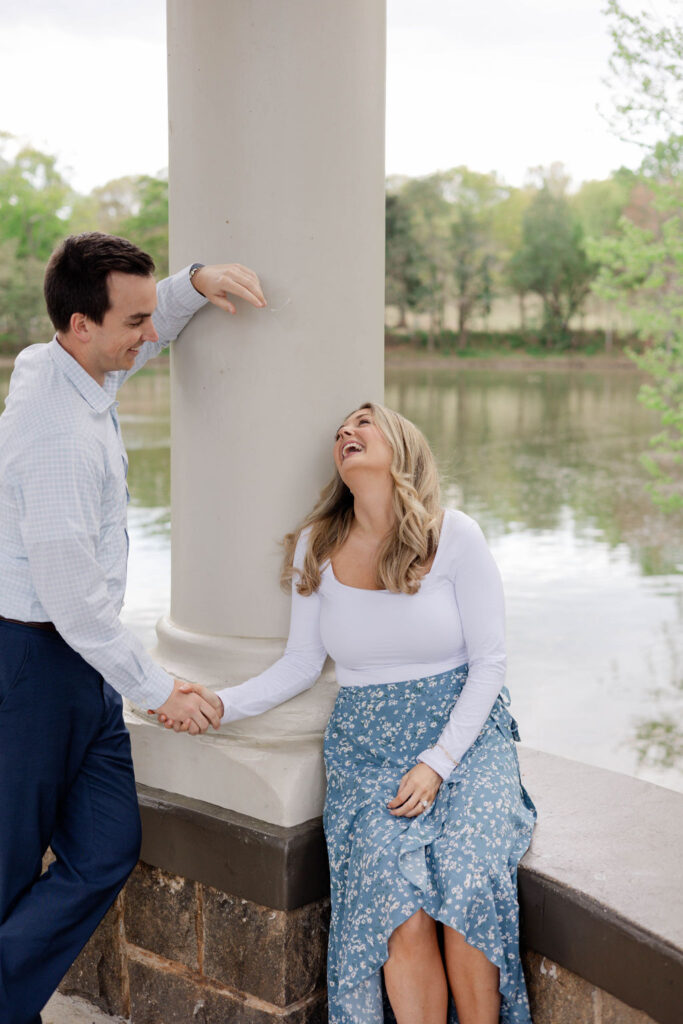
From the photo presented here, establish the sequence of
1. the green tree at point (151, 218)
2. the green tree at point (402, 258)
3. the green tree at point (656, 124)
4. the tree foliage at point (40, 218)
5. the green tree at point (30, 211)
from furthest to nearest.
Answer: the green tree at point (151, 218) → the green tree at point (402, 258) → the green tree at point (30, 211) → the tree foliage at point (40, 218) → the green tree at point (656, 124)

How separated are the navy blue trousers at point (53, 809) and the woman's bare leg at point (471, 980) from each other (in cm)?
61

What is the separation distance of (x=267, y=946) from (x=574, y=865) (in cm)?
58

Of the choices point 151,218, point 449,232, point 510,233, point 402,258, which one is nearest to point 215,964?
point 402,258

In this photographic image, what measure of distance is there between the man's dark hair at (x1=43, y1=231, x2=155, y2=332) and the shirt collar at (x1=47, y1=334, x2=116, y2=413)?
2.1 inches

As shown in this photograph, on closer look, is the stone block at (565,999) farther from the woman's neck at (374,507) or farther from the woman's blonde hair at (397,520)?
the woman's neck at (374,507)

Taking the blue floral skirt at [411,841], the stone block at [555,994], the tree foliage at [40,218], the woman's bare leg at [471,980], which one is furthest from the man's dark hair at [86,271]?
the tree foliage at [40,218]

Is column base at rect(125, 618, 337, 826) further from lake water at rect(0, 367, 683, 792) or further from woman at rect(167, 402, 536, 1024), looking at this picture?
lake water at rect(0, 367, 683, 792)

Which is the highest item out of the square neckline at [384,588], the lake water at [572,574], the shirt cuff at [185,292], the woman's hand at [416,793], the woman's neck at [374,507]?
the shirt cuff at [185,292]

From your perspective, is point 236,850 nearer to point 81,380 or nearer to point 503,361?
point 81,380

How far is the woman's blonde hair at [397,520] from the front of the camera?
1979mm

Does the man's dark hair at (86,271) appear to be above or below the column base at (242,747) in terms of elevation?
above

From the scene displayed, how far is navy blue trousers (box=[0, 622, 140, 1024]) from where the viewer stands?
1798 mm

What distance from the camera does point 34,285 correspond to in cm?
3134

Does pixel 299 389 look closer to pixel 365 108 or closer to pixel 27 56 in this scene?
pixel 365 108
